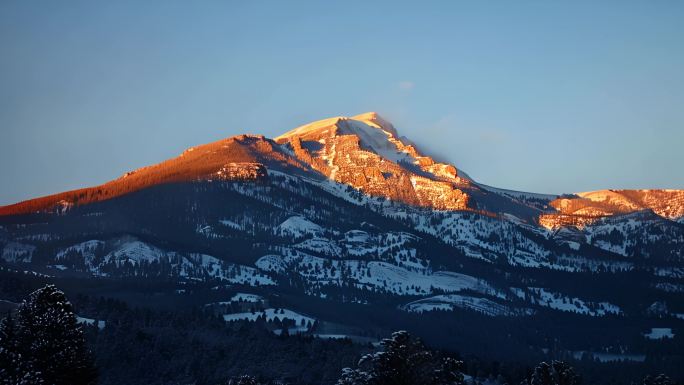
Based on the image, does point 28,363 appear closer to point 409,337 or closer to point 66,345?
point 66,345

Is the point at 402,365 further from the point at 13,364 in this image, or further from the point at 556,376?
the point at 556,376

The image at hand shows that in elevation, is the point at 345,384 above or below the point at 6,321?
below

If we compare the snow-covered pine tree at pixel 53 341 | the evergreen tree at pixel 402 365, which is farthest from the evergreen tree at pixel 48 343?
the evergreen tree at pixel 402 365

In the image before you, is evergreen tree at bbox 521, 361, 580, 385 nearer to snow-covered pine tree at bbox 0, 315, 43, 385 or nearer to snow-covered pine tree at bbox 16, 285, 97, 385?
snow-covered pine tree at bbox 16, 285, 97, 385

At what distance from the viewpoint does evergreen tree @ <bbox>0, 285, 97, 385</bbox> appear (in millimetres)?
107062

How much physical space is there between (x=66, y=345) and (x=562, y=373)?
84685 mm

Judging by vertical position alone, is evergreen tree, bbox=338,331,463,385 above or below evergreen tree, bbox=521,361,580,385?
above

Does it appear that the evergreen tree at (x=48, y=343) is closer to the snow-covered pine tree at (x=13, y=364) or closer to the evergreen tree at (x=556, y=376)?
the snow-covered pine tree at (x=13, y=364)

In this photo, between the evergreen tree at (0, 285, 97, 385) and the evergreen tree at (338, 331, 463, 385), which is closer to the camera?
the evergreen tree at (0, 285, 97, 385)

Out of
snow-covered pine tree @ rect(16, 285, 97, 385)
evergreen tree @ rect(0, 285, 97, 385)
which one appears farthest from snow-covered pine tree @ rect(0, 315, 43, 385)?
snow-covered pine tree @ rect(16, 285, 97, 385)

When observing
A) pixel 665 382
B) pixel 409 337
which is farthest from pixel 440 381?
pixel 665 382

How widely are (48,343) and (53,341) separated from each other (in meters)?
0.53

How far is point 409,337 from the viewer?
124m

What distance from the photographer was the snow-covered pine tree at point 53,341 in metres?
108
